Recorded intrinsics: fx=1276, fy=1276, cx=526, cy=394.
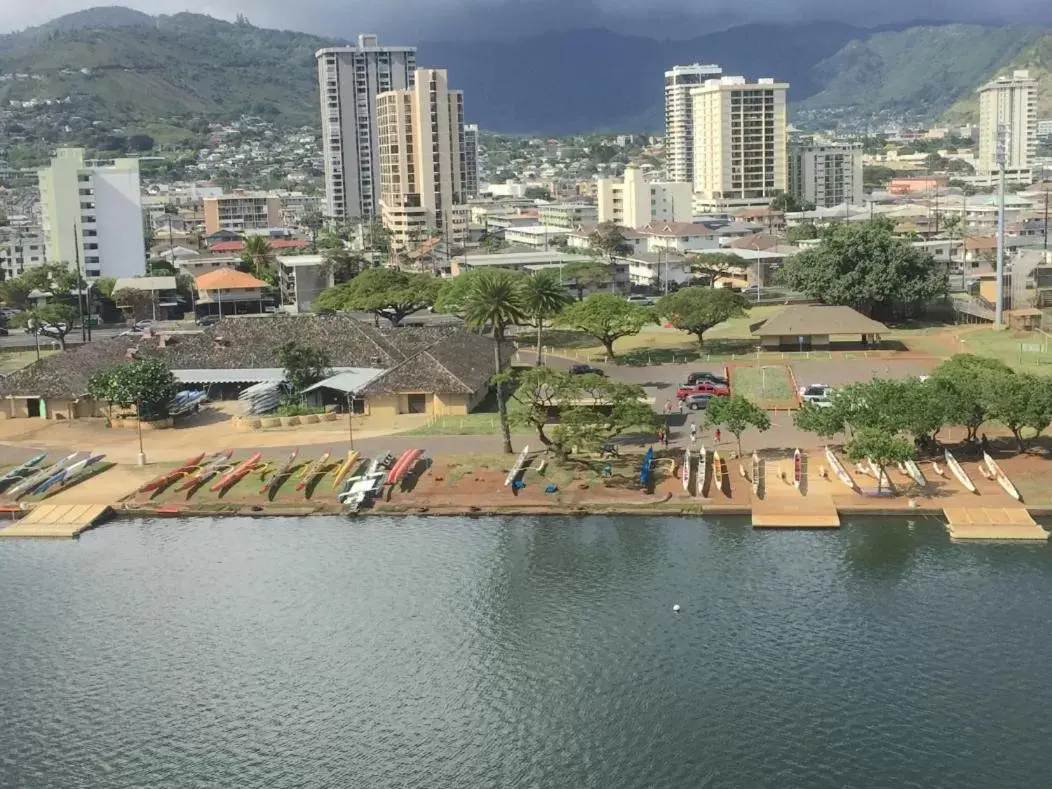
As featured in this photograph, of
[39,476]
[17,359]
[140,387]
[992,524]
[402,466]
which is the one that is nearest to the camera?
[992,524]

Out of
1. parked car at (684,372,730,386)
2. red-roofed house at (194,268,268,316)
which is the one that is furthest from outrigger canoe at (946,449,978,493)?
red-roofed house at (194,268,268,316)

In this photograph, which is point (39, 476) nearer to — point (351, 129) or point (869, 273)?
point (869, 273)

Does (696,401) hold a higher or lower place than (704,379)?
lower

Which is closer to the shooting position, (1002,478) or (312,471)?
(1002,478)

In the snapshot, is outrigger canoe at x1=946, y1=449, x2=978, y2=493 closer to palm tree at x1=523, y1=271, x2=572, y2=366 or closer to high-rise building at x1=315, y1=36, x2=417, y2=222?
palm tree at x1=523, y1=271, x2=572, y2=366

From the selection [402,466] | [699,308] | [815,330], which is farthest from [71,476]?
[815,330]

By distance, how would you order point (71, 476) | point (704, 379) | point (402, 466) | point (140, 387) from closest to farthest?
point (402, 466) → point (71, 476) → point (140, 387) → point (704, 379)

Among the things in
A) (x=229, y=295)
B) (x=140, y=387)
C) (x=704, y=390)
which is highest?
(x=229, y=295)
